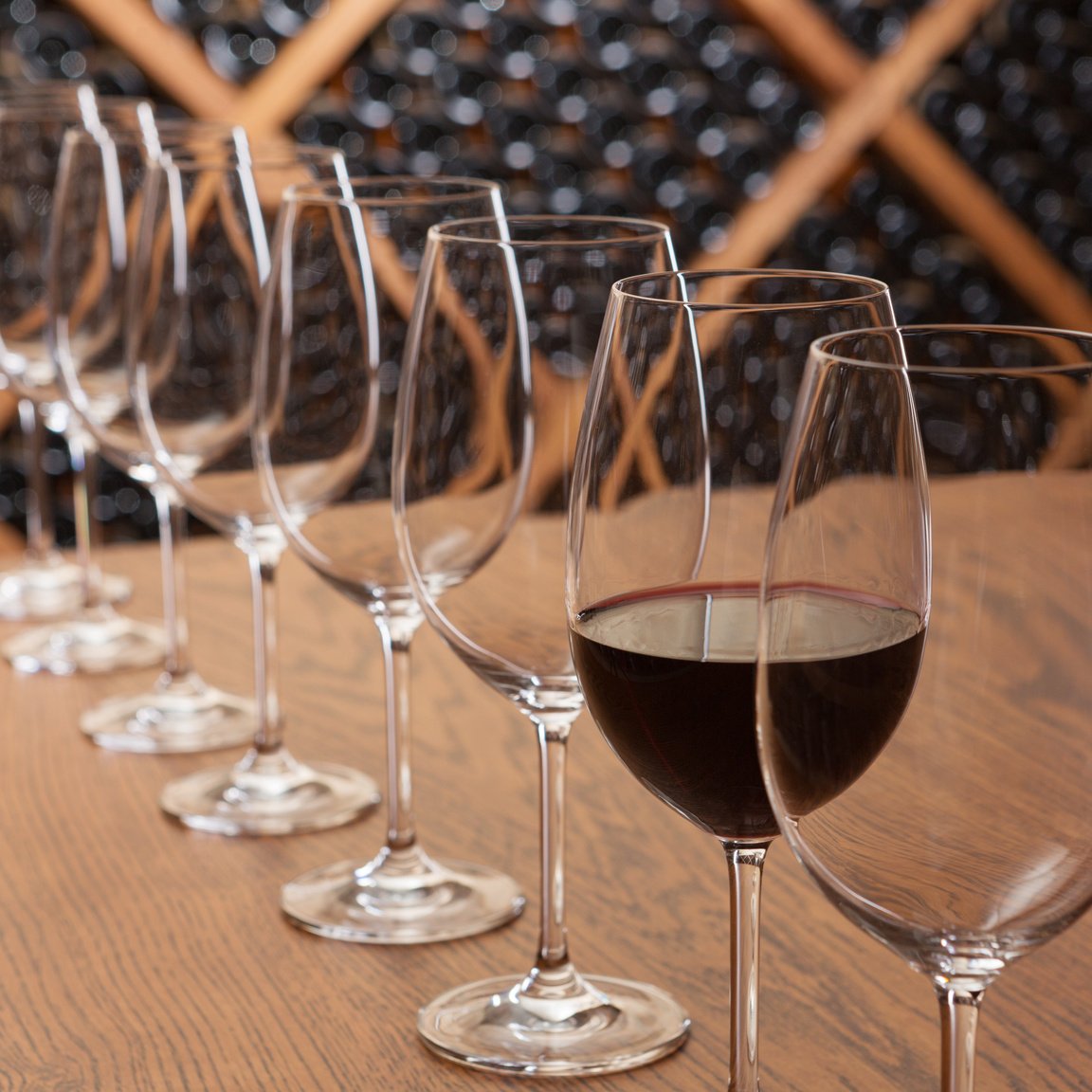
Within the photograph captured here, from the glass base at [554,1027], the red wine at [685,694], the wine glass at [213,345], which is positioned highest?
the wine glass at [213,345]

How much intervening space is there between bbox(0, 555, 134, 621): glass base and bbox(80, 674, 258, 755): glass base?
0.18m

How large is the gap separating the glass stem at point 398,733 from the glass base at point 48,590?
17.1 inches

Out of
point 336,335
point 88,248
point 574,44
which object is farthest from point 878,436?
point 574,44

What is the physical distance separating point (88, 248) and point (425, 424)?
0.41 m

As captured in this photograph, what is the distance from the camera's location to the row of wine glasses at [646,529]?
37 cm

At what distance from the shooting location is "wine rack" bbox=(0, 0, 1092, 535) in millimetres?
2266

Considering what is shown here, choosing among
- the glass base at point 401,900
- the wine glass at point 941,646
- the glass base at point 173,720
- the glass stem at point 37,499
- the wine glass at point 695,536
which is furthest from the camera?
the glass stem at point 37,499

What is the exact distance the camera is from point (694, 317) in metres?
0.47

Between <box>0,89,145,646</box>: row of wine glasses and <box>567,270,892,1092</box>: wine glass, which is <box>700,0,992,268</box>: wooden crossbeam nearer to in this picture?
<box>0,89,145,646</box>: row of wine glasses

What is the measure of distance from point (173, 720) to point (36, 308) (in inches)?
11.3

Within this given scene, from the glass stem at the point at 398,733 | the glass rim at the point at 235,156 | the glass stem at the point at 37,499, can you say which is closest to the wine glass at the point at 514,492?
the glass stem at the point at 398,733

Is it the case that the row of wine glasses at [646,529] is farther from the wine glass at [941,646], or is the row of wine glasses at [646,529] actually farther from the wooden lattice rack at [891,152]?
the wooden lattice rack at [891,152]

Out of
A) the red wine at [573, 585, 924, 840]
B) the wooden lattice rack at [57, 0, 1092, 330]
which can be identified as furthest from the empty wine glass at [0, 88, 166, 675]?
the wooden lattice rack at [57, 0, 1092, 330]

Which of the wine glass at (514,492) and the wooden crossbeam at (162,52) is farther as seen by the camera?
the wooden crossbeam at (162,52)
